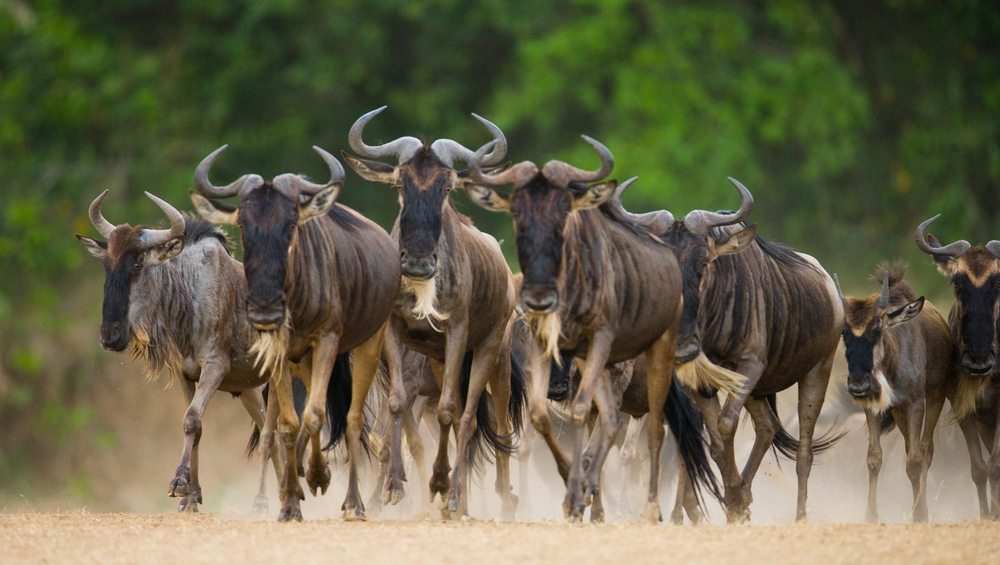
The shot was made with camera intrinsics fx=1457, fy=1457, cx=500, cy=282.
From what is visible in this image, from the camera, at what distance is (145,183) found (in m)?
24.5

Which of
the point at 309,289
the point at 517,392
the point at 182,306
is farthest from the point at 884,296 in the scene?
the point at 182,306

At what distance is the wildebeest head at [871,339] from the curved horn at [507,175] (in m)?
3.87

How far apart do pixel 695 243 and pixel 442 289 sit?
6.07 ft

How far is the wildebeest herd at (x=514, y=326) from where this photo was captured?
9070 millimetres

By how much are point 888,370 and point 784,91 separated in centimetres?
1278

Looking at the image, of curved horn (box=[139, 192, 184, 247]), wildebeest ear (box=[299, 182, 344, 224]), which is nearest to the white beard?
wildebeest ear (box=[299, 182, 344, 224])

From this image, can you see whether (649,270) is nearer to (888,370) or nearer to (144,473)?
(888,370)

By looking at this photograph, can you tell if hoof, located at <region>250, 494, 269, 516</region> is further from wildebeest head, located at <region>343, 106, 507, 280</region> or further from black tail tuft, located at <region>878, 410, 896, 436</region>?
black tail tuft, located at <region>878, 410, 896, 436</region>

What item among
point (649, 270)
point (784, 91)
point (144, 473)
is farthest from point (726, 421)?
point (784, 91)

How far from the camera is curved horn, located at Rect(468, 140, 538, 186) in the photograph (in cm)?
903

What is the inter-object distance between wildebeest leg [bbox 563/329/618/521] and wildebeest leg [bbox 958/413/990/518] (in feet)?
15.3

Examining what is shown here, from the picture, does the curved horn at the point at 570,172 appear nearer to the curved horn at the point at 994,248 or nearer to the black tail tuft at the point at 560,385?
the black tail tuft at the point at 560,385

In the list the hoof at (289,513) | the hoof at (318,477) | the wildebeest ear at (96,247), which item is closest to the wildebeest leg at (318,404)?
the hoof at (318,477)

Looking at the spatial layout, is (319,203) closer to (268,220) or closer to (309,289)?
(268,220)
